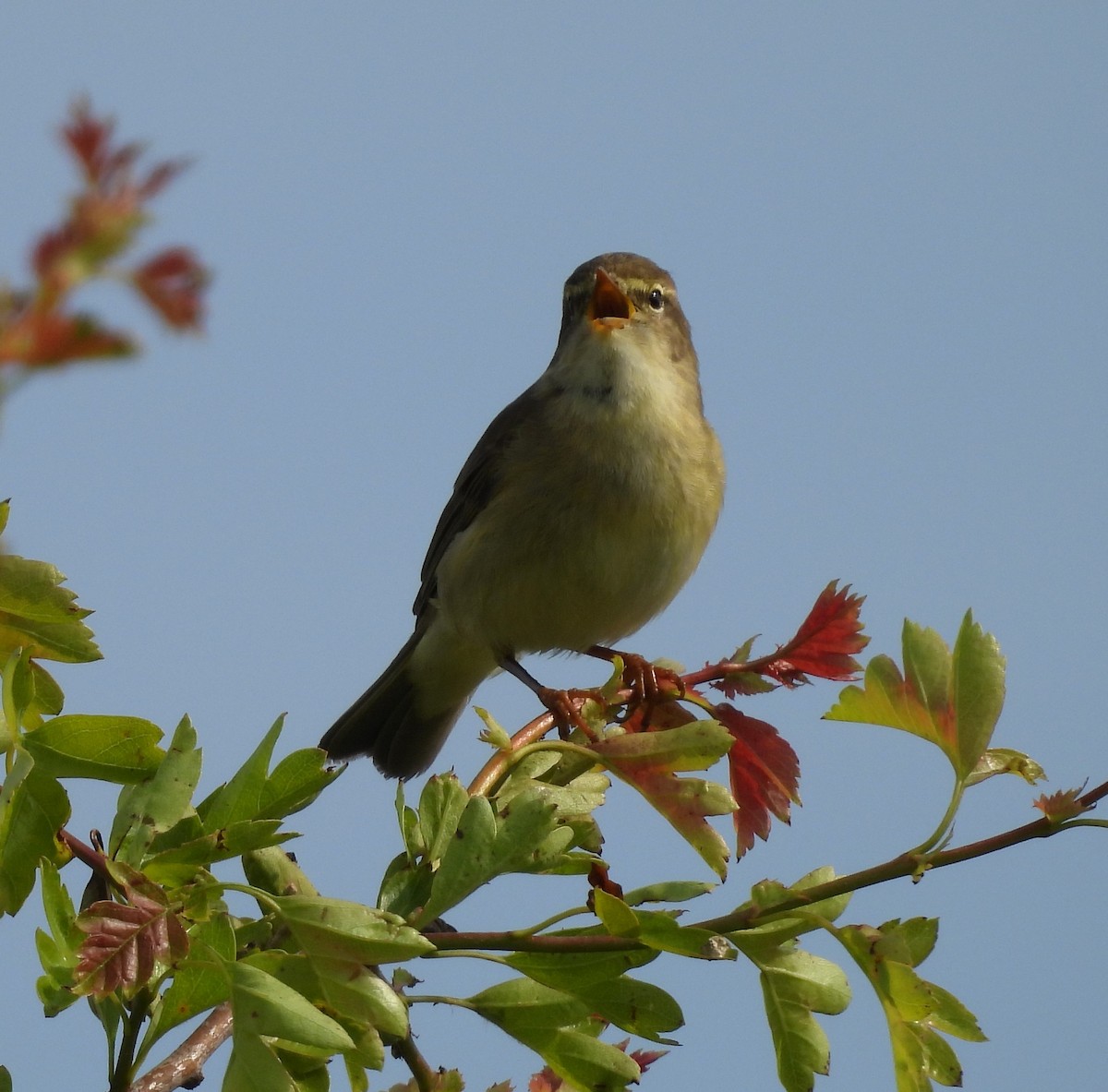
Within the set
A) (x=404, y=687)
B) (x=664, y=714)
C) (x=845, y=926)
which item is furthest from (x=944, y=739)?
(x=404, y=687)

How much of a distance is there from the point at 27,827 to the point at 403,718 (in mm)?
4130

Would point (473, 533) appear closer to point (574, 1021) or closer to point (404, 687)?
point (404, 687)

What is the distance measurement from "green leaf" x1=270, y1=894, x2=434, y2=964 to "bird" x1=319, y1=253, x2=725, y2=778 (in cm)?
325

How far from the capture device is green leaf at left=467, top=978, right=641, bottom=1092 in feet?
6.02

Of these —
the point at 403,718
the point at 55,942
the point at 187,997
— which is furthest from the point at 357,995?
the point at 403,718

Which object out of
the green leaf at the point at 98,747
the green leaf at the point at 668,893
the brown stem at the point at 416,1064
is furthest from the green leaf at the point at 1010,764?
the green leaf at the point at 98,747

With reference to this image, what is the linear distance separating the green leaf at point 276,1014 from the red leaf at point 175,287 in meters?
1.07

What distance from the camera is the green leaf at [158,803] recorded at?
1.75 metres

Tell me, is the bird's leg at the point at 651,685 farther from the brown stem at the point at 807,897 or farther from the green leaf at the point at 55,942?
the green leaf at the point at 55,942

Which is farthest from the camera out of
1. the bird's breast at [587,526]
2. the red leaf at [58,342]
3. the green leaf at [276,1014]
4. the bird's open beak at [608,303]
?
the bird's open beak at [608,303]

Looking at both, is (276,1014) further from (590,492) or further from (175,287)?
(590,492)

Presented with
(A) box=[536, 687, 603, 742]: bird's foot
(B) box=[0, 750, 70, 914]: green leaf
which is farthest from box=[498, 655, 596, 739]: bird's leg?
(B) box=[0, 750, 70, 914]: green leaf

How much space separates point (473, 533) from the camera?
5.14 m

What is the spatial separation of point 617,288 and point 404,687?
179 centimetres
